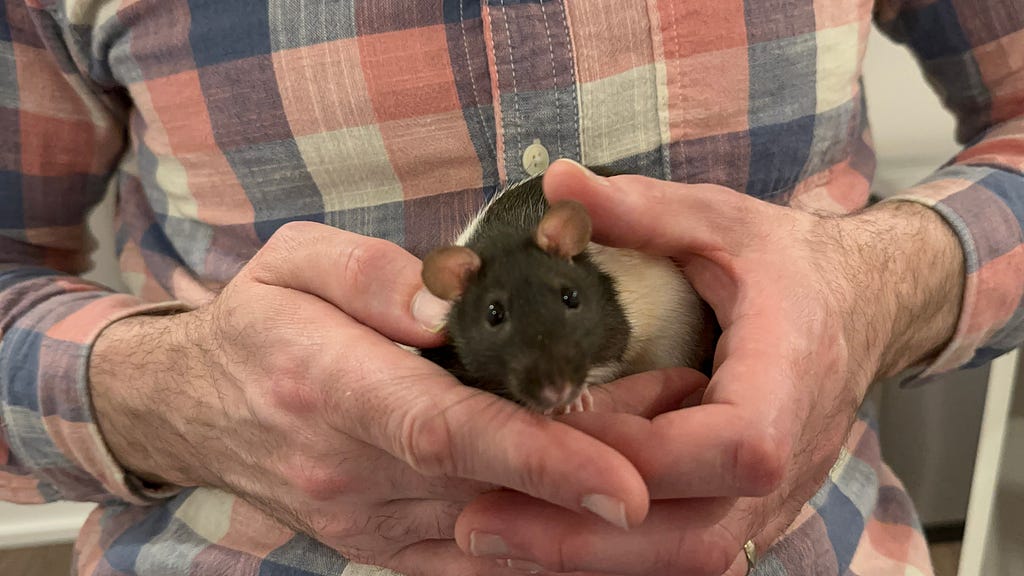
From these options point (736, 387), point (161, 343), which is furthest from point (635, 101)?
point (161, 343)

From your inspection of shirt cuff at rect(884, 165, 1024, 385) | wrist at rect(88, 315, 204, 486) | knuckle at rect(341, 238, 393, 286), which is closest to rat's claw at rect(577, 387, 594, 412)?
knuckle at rect(341, 238, 393, 286)

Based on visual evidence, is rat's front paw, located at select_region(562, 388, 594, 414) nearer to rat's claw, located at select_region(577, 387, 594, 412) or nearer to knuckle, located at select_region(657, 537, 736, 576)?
rat's claw, located at select_region(577, 387, 594, 412)

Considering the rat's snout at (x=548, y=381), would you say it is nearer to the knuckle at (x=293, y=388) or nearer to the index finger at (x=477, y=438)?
the index finger at (x=477, y=438)

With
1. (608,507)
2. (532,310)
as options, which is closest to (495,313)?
(532,310)

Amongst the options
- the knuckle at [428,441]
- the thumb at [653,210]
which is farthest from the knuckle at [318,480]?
the thumb at [653,210]

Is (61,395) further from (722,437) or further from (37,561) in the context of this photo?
(37,561)

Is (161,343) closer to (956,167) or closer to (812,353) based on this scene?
(812,353)
